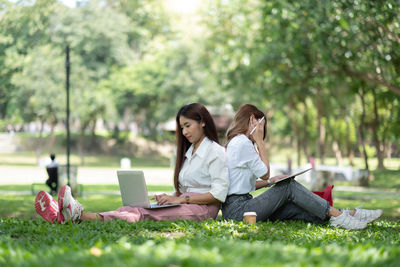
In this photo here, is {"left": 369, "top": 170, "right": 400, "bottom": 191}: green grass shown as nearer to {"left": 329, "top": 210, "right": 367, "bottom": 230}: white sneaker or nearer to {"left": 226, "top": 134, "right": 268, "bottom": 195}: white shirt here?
{"left": 329, "top": 210, "right": 367, "bottom": 230}: white sneaker

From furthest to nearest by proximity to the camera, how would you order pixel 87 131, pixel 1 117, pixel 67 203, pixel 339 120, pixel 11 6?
pixel 87 131, pixel 339 120, pixel 1 117, pixel 11 6, pixel 67 203

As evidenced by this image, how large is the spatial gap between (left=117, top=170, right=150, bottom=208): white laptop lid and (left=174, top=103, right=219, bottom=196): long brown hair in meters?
0.57


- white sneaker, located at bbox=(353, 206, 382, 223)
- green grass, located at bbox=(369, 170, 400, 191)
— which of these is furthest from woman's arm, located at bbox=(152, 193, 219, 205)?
green grass, located at bbox=(369, 170, 400, 191)

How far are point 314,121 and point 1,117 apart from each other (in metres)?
26.5

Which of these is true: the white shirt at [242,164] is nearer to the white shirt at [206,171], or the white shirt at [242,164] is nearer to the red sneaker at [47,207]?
the white shirt at [206,171]

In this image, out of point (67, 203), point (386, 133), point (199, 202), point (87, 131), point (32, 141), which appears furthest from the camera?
point (87, 131)

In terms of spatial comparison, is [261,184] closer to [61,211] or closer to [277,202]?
[277,202]

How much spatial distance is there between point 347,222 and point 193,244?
114 inches

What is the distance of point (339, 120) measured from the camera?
1613 inches

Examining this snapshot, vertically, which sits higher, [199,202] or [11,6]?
[11,6]

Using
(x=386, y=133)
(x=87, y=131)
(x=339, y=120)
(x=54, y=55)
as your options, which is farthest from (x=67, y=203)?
(x=87, y=131)

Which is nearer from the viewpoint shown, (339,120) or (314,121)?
(339,120)

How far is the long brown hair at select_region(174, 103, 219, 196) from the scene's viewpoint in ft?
21.1

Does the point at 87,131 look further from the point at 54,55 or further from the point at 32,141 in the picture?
the point at 54,55
